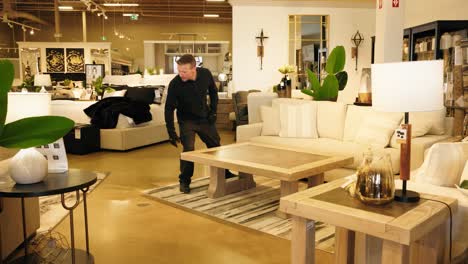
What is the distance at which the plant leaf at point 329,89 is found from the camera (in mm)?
5988

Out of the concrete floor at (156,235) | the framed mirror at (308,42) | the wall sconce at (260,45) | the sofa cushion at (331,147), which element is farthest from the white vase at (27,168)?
the framed mirror at (308,42)

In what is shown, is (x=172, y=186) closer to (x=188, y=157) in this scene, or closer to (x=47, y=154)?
(x=188, y=157)

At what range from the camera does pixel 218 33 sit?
54.9 ft

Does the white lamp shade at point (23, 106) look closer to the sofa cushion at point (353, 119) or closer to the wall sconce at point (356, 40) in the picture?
the sofa cushion at point (353, 119)

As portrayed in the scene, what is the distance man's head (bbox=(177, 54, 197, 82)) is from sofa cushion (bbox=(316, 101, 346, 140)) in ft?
5.37

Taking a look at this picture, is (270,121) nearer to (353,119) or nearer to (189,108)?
(353,119)

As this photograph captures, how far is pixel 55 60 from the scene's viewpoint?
1463cm

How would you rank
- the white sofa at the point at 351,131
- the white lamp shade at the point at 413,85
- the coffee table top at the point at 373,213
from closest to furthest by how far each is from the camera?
the coffee table top at the point at 373,213
the white lamp shade at the point at 413,85
the white sofa at the point at 351,131

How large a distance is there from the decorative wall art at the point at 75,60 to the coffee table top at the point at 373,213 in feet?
44.3

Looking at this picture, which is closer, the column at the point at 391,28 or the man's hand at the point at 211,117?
the man's hand at the point at 211,117

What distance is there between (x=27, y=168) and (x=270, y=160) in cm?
206

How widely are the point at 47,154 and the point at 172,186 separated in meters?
2.22

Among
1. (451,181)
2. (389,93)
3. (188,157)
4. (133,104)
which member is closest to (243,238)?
(188,157)

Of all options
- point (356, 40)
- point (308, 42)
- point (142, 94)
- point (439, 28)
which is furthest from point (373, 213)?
point (356, 40)
